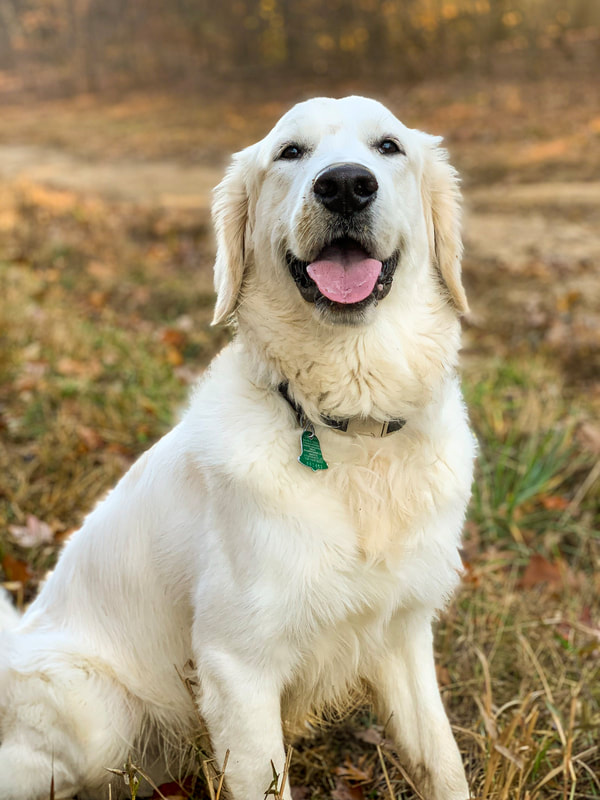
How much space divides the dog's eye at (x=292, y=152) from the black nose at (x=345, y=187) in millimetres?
275

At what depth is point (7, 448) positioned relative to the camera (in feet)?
13.1

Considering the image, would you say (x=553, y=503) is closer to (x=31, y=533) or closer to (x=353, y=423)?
(x=353, y=423)

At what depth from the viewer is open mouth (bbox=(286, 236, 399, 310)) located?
6.37 ft

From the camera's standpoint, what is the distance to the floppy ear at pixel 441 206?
2207mm

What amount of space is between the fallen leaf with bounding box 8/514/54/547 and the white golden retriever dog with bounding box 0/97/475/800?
3.25 ft

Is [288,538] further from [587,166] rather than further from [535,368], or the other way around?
[587,166]

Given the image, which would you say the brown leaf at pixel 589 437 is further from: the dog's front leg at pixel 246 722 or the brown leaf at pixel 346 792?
the dog's front leg at pixel 246 722

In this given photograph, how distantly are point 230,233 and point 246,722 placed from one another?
4.38ft

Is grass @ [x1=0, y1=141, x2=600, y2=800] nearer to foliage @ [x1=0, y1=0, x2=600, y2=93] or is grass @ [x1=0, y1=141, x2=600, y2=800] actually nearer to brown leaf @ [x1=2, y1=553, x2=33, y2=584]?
brown leaf @ [x1=2, y1=553, x2=33, y2=584]

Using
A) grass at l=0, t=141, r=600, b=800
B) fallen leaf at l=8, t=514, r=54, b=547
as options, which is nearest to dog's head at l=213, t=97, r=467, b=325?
grass at l=0, t=141, r=600, b=800

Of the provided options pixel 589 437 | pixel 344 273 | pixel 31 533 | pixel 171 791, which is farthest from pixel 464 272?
pixel 171 791

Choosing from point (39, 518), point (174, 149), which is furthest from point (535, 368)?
point (174, 149)

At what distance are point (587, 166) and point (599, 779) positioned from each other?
205 inches

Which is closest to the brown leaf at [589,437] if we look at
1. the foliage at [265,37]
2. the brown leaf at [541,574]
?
the brown leaf at [541,574]
